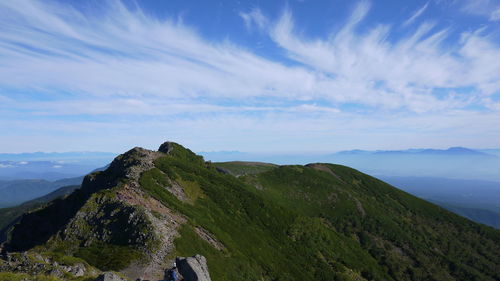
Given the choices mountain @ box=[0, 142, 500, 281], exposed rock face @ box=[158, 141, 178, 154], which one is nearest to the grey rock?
exposed rock face @ box=[158, 141, 178, 154]

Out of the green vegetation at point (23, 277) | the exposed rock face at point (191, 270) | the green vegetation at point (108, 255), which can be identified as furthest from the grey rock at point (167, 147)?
the green vegetation at point (23, 277)

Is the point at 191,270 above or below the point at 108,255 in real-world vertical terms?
above

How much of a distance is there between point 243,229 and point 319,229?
33.0 metres

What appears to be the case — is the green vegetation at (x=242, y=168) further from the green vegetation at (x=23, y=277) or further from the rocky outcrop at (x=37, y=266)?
the green vegetation at (x=23, y=277)

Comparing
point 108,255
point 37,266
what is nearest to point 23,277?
point 37,266

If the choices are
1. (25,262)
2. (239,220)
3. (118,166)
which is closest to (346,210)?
(239,220)

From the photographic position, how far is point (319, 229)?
99438 mm

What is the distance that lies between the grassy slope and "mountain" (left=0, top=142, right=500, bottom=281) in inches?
17.0

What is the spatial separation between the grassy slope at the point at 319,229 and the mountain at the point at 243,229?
43 cm

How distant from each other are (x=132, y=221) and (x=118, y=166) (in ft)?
131

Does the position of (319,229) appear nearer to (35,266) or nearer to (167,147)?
(167,147)

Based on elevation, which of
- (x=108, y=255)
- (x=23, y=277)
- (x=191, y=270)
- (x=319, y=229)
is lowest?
(x=108, y=255)

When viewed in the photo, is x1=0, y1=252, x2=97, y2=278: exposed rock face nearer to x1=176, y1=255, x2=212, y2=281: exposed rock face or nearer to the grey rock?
x1=176, y1=255, x2=212, y2=281: exposed rock face

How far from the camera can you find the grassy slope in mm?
69875
